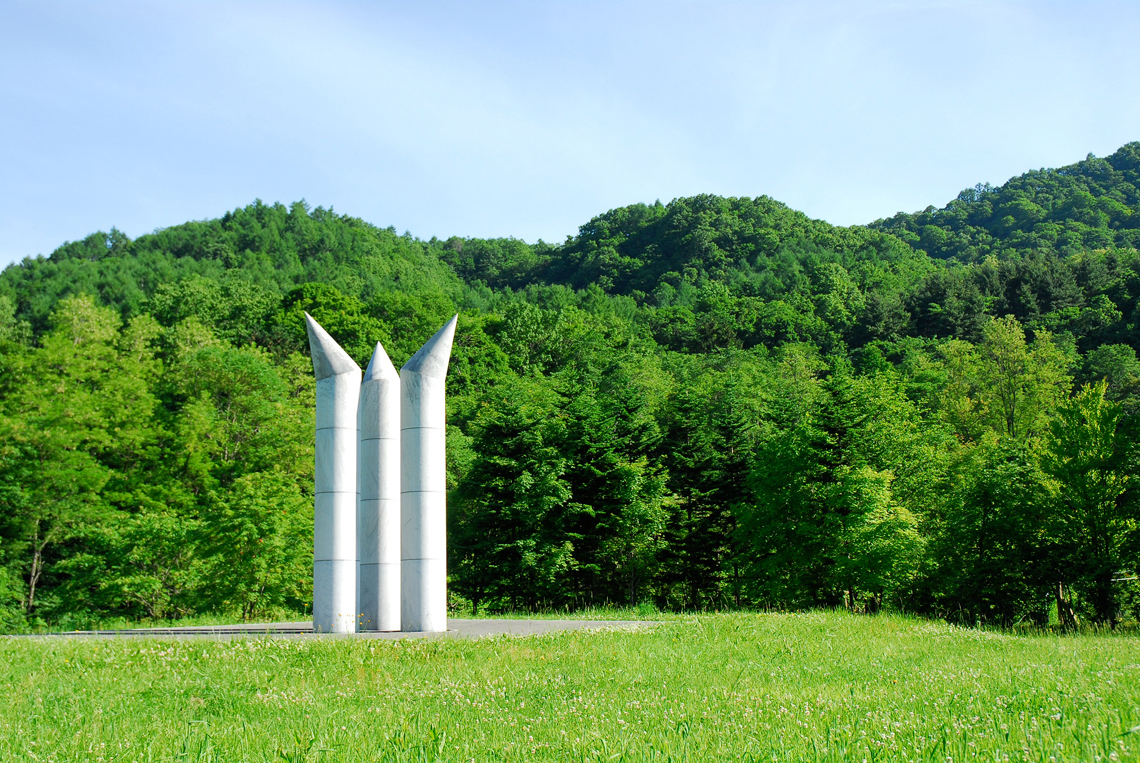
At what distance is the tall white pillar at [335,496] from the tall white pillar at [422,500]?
111 cm

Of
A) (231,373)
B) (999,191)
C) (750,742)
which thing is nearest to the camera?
(750,742)

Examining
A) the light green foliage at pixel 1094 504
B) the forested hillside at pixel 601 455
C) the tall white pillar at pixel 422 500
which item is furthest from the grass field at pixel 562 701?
the light green foliage at pixel 1094 504

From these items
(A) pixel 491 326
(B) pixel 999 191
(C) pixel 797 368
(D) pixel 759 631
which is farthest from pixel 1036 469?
(B) pixel 999 191

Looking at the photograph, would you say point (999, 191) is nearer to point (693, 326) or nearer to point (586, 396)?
point (693, 326)

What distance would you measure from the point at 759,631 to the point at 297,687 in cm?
1022

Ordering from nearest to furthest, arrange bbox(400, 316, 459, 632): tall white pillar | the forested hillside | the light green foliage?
1. bbox(400, 316, 459, 632): tall white pillar
2. the light green foliage
3. the forested hillside

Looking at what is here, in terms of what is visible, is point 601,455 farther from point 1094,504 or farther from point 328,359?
point 328,359

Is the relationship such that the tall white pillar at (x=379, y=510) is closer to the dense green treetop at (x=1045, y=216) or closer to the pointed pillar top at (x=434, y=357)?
the pointed pillar top at (x=434, y=357)

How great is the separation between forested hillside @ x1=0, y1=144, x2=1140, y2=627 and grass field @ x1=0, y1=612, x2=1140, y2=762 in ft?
65.2

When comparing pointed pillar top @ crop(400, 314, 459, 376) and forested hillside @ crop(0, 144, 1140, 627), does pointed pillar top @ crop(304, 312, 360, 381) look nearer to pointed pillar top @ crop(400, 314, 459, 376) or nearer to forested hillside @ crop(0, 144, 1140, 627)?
pointed pillar top @ crop(400, 314, 459, 376)

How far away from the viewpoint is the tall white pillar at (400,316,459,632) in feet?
61.1

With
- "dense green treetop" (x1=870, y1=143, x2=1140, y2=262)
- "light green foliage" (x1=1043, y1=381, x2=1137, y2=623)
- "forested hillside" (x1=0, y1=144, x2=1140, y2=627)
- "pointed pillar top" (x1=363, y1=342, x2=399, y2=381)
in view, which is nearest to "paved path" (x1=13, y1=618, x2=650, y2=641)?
"pointed pillar top" (x1=363, y1=342, x2=399, y2=381)

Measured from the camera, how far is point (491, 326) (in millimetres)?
79875

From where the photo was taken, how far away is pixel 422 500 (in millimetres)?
18703
